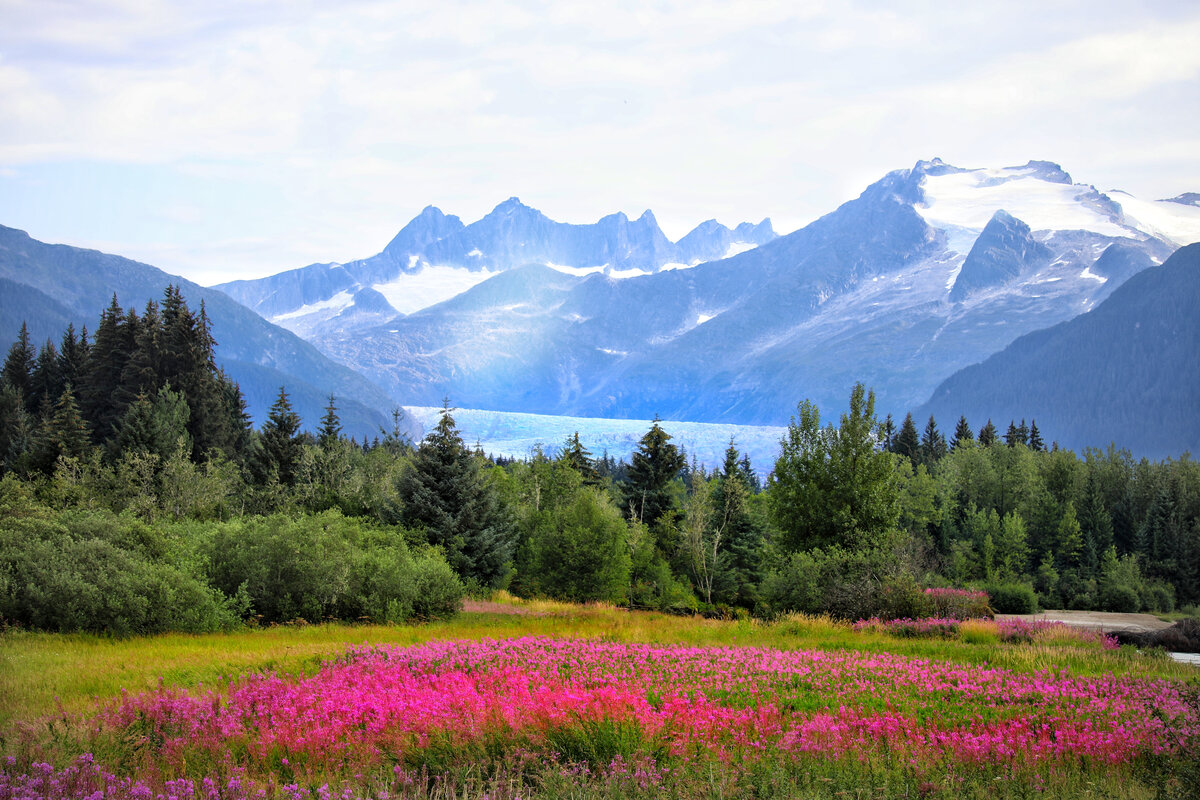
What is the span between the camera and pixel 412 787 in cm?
774

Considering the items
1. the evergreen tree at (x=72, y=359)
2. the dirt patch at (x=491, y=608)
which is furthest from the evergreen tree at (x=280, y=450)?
the evergreen tree at (x=72, y=359)

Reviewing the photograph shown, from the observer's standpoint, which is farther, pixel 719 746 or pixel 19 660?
pixel 19 660

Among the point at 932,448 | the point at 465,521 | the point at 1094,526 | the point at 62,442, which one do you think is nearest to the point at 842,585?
the point at 465,521

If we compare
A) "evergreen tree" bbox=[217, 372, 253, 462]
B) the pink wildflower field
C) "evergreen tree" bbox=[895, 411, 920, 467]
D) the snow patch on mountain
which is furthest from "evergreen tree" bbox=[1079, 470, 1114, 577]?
the snow patch on mountain

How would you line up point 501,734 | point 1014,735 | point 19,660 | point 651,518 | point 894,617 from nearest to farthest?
point 501,734 < point 1014,735 < point 19,660 < point 894,617 < point 651,518

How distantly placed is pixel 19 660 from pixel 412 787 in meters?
9.39

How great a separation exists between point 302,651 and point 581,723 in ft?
26.9

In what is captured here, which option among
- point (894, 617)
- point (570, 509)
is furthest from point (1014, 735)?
point (570, 509)

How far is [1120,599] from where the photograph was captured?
66.4 m

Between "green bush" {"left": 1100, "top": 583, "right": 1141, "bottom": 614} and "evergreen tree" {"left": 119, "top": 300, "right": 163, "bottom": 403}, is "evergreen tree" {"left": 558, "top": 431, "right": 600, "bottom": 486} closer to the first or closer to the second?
"evergreen tree" {"left": 119, "top": 300, "right": 163, "bottom": 403}

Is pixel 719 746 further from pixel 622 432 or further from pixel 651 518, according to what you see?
pixel 622 432

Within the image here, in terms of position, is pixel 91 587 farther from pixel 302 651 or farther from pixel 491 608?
pixel 491 608

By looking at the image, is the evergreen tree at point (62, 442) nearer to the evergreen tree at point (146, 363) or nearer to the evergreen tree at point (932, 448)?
the evergreen tree at point (146, 363)

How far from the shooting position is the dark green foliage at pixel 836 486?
3622 cm
